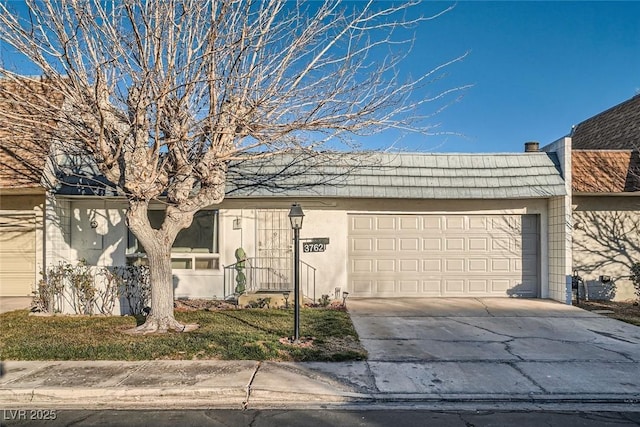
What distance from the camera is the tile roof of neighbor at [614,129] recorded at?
1401 cm

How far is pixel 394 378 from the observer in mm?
6289

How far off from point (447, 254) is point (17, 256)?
11.7 metres

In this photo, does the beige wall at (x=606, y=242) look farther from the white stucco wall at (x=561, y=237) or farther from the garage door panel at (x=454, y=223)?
the garage door panel at (x=454, y=223)

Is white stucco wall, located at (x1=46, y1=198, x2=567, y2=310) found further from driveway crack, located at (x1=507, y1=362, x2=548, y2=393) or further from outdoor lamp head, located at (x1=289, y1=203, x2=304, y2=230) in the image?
driveway crack, located at (x1=507, y1=362, x2=548, y2=393)

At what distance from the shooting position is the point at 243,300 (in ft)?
36.1

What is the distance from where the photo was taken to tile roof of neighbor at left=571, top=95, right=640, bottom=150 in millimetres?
14008

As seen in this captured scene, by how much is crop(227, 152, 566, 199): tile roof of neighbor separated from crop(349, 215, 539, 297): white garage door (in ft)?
3.43

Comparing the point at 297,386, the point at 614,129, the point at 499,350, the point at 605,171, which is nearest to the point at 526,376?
the point at 499,350

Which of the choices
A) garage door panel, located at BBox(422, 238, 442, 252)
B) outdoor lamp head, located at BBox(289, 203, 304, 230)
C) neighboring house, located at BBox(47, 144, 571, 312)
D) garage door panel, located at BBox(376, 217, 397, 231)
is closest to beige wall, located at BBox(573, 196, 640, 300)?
neighboring house, located at BBox(47, 144, 571, 312)

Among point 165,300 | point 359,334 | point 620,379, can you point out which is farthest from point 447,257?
point 165,300

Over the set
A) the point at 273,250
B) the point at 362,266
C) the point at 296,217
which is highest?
the point at 296,217

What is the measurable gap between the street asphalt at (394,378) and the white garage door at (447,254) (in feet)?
12.6

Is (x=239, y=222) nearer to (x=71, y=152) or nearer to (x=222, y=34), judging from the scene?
(x=71, y=152)

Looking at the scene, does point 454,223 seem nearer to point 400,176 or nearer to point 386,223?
→ point 386,223
